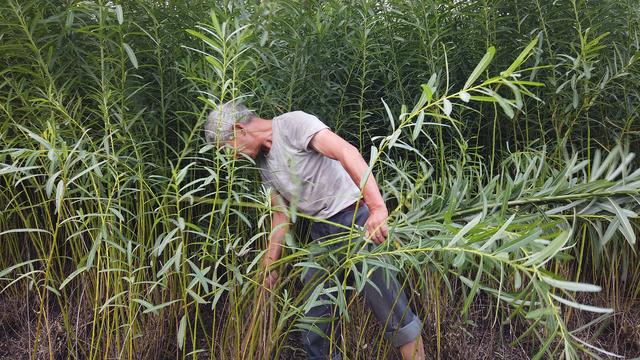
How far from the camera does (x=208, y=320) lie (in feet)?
7.01

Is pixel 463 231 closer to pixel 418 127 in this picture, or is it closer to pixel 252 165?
pixel 418 127

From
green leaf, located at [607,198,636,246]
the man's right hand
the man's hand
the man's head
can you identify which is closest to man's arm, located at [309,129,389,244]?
the man's hand

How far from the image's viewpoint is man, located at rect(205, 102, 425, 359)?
166 cm

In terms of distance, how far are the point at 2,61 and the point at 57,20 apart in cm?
30

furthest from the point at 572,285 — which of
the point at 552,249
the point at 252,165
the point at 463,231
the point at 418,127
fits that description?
the point at 252,165

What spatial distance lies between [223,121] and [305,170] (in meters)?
0.31

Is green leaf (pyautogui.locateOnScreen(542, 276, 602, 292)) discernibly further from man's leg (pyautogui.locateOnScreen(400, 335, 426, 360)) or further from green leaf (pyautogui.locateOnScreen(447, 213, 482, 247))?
man's leg (pyautogui.locateOnScreen(400, 335, 426, 360))

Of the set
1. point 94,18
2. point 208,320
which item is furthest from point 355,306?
point 94,18

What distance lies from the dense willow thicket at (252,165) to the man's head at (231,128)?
0.17 feet

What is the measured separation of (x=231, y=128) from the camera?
5.27 feet

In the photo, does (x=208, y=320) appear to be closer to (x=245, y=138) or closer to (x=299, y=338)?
(x=299, y=338)

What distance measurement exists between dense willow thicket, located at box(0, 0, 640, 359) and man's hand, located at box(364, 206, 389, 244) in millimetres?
71

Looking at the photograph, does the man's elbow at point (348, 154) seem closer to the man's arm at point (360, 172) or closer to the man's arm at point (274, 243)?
the man's arm at point (360, 172)

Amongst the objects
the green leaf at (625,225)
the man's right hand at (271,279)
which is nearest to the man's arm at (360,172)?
the man's right hand at (271,279)
